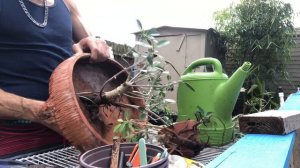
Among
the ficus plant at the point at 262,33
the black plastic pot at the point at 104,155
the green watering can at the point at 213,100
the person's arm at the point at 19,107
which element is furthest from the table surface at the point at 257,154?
the ficus plant at the point at 262,33

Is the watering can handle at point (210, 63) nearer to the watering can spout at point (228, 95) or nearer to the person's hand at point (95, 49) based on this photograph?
the watering can spout at point (228, 95)

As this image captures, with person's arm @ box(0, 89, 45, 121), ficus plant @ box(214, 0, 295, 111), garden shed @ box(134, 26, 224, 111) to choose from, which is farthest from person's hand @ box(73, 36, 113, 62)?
ficus plant @ box(214, 0, 295, 111)

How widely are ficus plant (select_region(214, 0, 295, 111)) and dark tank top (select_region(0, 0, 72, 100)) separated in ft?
13.1

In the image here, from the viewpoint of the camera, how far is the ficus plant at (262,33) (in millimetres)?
4344

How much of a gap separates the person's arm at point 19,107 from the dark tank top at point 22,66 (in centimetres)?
7

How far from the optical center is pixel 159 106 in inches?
31.0

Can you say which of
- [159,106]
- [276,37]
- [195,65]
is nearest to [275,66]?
[276,37]

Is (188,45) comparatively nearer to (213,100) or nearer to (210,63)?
(210,63)

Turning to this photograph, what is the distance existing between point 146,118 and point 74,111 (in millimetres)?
179

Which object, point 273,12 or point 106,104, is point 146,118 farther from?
point 273,12

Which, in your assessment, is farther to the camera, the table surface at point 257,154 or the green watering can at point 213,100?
the green watering can at point 213,100

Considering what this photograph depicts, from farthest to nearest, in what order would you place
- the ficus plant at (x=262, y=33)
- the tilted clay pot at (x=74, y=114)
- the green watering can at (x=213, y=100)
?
the ficus plant at (x=262, y=33) < the green watering can at (x=213, y=100) < the tilted clay pot at (x=74, y=114)

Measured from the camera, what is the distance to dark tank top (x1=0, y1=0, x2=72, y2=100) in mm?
644

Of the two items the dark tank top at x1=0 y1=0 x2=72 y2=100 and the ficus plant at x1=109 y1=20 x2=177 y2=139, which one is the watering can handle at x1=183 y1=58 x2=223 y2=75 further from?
the dark tank top at x1=0 y1=0 x2=72 y2=100
